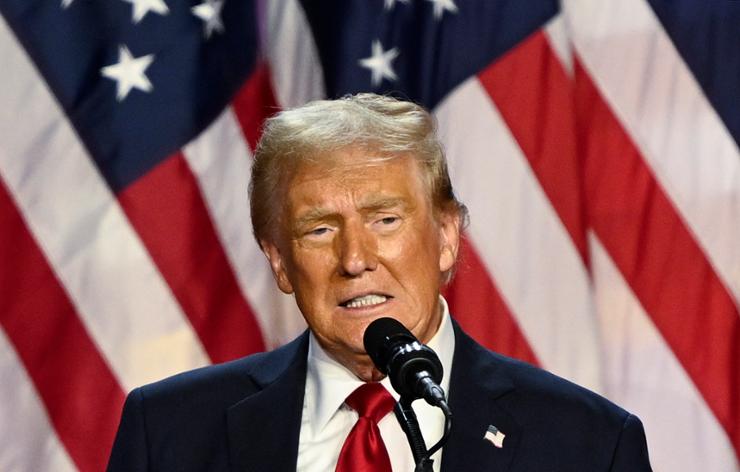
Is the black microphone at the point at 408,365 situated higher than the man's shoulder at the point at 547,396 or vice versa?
the black microphone at the point at 408,365

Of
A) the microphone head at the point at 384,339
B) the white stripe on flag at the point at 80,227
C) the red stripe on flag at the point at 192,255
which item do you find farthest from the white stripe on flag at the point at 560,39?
the microphone head at the point at 384,339

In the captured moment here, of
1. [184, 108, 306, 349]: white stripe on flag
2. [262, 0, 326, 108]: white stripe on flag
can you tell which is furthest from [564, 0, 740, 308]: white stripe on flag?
[184, 108, 306, 349]: white stripe on flag

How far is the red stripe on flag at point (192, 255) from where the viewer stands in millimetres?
3553

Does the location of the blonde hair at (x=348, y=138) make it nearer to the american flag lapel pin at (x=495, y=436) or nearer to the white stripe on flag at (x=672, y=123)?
the american flag lapel pin at (x=495, y=436)

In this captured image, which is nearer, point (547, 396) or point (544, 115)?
point (547, 396)

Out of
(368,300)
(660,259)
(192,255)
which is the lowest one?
(660,259)

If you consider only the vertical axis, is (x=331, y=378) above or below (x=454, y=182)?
above

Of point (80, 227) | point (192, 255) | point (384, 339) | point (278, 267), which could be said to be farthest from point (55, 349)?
point (384, 339)

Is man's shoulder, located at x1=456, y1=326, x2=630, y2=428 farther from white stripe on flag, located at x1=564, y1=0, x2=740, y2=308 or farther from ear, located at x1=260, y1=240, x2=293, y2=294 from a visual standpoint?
white stripe on flag, located at x1=564, y1=0, x2=740, y2=308

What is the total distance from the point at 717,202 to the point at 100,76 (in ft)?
5.58

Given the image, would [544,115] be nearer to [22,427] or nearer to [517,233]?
[517,233]

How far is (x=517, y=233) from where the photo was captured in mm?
3611

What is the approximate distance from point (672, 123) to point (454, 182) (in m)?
0.62

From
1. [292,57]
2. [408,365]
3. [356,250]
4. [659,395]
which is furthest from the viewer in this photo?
[292,57]
